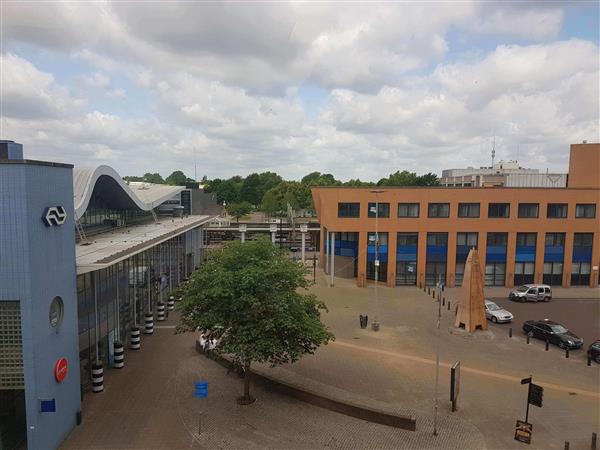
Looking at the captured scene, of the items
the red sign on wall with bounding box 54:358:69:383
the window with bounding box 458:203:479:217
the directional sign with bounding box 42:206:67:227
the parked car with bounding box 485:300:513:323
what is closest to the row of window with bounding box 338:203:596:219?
the window with bounding box 458:203:479:217

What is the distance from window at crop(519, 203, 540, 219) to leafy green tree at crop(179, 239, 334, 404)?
3395 cm

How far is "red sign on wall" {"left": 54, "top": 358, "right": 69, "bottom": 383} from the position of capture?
605 inches

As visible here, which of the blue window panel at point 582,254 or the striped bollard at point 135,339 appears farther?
the blue window panel at point 582,254

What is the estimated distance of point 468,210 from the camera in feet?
149

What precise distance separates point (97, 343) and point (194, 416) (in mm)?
6077

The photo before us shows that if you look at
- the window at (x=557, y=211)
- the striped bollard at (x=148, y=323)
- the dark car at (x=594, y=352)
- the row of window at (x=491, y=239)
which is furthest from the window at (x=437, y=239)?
the striped bollard at (x=148, y=323)

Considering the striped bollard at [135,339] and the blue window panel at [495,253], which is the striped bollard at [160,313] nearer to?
the striped bollard at [135,339]

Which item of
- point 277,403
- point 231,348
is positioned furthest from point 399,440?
point 231,348

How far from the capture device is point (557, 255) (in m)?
46.9

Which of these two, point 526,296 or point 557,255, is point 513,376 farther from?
point 557,255

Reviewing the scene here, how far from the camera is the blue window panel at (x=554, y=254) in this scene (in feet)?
153

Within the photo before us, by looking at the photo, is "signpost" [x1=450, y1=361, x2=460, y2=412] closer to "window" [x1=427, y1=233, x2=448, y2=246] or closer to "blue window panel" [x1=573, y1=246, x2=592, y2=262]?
"window" [x1=427, y1=233, x2=448, y2=246]

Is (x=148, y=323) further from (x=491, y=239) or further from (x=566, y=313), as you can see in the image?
(x=491, y=239)

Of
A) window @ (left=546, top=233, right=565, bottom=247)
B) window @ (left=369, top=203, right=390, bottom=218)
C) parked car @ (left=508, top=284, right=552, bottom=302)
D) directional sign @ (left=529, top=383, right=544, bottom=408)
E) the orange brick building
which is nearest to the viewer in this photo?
directional sign @ (left=529, top=383, right=544, bottom=408)
